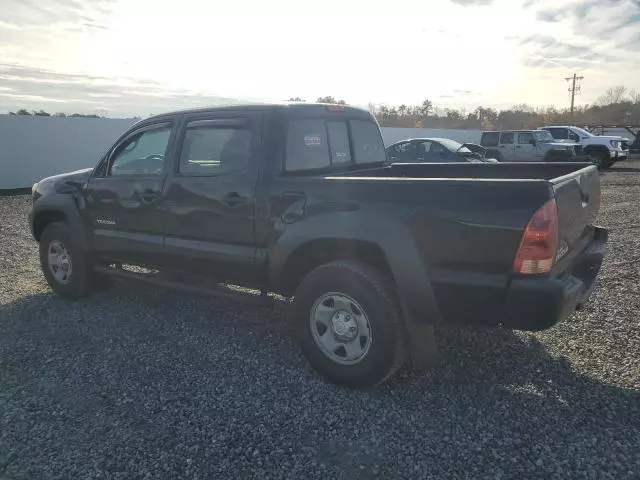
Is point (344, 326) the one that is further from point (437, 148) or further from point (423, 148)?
point (423, 148)

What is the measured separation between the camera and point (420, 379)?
3697 mm

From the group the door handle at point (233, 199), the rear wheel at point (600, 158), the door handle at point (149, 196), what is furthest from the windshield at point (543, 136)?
the door handle at point (233, 199)

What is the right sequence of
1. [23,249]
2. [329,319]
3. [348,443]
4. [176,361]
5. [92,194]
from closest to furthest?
[348,443] → [329,319] → [176,361] → [92,194] → [23,249]

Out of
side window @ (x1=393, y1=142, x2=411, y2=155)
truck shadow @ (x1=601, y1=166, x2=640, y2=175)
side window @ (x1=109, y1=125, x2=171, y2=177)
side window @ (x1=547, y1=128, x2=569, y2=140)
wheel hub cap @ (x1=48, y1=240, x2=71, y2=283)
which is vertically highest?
side window @ (x1=547, y1=128, x2=569, y2=140)

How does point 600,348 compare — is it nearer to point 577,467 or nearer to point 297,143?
point 577,467

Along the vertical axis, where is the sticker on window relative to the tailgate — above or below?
above

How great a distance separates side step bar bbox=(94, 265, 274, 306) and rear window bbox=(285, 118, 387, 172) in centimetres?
105

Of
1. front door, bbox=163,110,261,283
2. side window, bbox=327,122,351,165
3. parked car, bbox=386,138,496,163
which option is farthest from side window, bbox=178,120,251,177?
parked car, bbox=386,138,496,163

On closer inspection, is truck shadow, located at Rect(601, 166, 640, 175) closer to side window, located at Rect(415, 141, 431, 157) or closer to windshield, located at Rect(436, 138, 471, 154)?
windshield, located at Rect(436, 138, 471, 154)

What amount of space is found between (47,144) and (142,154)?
1494 cm

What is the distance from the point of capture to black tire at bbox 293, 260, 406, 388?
3.35m

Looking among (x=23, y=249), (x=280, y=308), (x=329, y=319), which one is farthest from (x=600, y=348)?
(x=23, y=249)

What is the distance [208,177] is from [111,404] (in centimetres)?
182

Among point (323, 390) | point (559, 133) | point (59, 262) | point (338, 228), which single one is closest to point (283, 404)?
point (323, 390)
